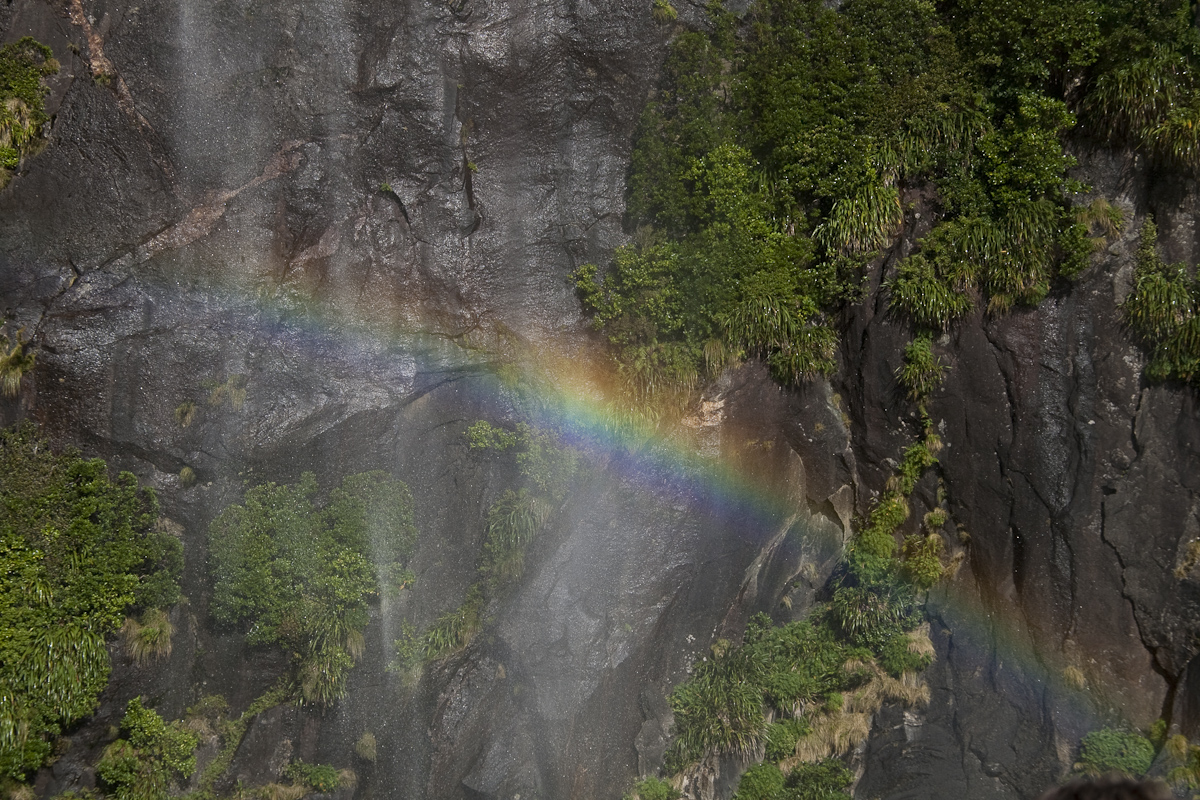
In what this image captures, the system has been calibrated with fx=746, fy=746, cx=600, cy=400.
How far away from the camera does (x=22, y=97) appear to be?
6.99 meters

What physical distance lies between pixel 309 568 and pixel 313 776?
81.4 inches

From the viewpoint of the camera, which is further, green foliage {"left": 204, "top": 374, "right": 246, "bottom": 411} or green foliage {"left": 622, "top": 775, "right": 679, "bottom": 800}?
green foliage {"left": 622, "top": 775, "right": 679, "bottom": 800}

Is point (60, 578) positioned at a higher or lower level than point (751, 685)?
higher

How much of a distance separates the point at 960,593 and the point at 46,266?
958 centimetres

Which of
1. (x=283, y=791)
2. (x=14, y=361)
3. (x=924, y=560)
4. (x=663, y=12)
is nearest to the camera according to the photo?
(x=14, y=361)

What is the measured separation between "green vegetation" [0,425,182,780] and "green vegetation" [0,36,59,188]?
103 inches

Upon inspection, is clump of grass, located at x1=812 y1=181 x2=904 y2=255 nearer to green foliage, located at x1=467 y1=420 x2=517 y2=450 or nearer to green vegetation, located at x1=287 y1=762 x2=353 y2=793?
green foliage, located at x1=467 y1=420 x2=517 y2=450

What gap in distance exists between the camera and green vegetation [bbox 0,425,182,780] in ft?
21.3

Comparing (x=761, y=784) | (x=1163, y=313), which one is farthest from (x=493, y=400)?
(x=1163, y=313)

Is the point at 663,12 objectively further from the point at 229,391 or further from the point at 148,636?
the point at 148,636

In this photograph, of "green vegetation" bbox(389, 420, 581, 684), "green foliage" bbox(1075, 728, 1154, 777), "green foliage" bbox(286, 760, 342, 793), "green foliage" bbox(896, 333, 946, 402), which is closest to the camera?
"green foliage" bbox(1075, 728, 1154, 777)

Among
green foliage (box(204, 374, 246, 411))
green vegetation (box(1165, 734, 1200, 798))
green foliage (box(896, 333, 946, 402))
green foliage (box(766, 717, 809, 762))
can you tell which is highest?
green foliage (box(896, 333, 946, 402))

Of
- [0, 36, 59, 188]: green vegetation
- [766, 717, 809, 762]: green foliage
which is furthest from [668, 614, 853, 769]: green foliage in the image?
[0, 36, 59, 188]: green vegetation

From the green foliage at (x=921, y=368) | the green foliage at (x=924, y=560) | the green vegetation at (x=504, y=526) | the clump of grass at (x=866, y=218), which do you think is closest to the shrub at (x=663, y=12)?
the clump of grass at (x=866, y=218)
